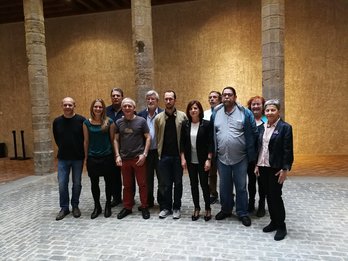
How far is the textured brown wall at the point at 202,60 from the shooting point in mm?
9688

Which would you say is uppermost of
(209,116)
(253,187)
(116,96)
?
(116,96)

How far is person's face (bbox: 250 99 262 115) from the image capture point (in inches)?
171

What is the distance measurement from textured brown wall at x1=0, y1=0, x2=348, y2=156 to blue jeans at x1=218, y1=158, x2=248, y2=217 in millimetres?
6392

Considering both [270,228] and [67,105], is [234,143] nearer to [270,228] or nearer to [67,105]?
[270,228]

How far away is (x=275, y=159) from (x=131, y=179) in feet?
6.94

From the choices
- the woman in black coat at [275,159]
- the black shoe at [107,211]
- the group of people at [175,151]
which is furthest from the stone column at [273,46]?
the black shoe at [107,211]

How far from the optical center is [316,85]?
9758mm

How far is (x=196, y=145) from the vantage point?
4.19 metres

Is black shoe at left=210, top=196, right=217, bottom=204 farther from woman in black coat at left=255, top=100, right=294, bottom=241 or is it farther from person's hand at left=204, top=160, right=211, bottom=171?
woman in black coat at left=255, top=100, right=294, bottom=241

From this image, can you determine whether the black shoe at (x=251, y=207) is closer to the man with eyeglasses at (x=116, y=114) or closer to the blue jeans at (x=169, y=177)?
the blue jeans at (x=169, y=177)

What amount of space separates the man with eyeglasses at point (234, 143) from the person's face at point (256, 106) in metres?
0.30

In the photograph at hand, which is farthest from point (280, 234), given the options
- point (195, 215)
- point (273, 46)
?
point (273, 46)

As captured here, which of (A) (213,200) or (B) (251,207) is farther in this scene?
(A) (213,200)

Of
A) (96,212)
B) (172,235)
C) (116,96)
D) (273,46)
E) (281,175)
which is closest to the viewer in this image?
(281,175)
